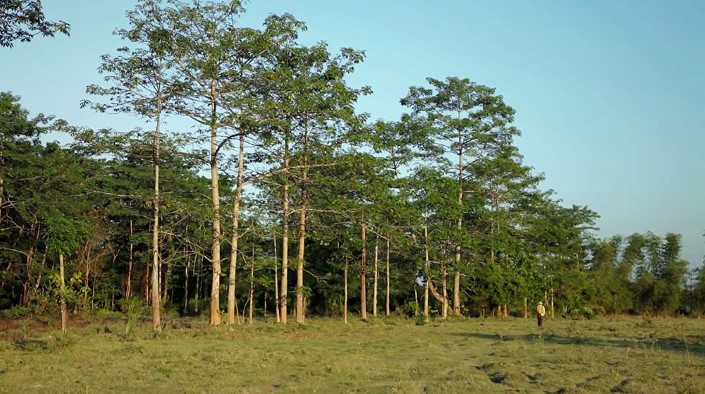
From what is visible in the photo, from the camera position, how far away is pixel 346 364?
13258 millimetres

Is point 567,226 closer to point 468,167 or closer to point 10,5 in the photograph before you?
point 468,167

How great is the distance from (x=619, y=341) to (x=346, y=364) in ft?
32.9

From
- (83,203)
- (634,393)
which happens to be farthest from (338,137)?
(634,393)

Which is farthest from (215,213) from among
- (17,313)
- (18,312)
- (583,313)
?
(583,313)

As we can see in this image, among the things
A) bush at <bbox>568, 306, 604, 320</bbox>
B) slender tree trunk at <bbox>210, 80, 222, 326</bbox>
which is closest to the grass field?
slender tree trunk at <bbox>210, 80, 222, 326</bbox>

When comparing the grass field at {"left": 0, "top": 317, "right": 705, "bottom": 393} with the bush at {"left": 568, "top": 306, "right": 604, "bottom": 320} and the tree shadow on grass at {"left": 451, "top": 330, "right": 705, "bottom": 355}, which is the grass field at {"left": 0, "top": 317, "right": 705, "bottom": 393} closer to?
the tree shadow on grass at {"left": 451, "top": 330, "right": 705, "bottom": 355}

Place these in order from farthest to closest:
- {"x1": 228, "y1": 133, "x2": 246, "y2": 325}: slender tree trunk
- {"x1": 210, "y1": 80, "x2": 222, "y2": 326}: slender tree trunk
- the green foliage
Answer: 1. the green foliage
2. {"x1": 228, "y1": 133, "x2": 246, "y2": 325}: slender tree trunk
3. {"x1": 210, "y1": 80, "x2": 222, "y2": 326}: slender tree trunk

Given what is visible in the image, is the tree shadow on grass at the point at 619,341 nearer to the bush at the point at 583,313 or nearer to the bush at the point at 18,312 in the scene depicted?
the bush at the point at 18,312

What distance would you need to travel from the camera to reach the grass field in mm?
10656

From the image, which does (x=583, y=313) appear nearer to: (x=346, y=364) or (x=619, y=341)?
(x=619, y=341)

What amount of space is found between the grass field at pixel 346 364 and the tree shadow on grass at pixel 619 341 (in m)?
0.06

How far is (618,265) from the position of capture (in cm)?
5984

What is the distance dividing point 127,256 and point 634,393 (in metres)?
40.7

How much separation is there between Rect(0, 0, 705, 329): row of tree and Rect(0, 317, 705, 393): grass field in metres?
5.92
